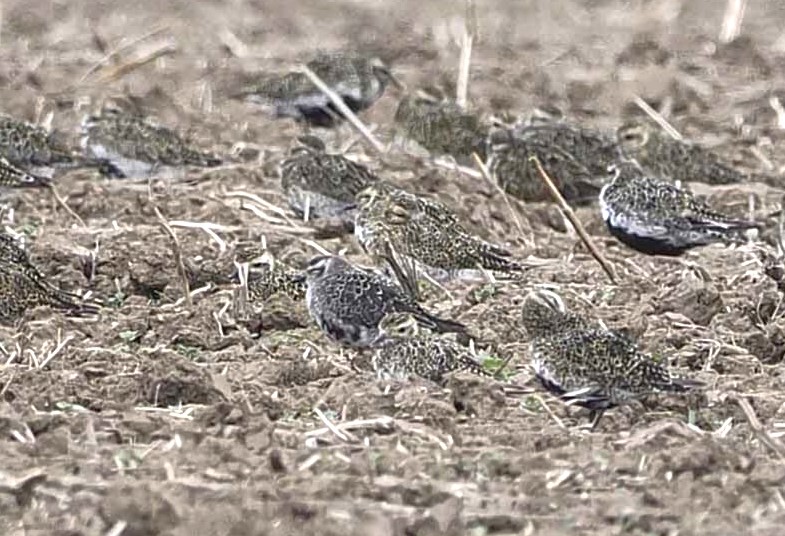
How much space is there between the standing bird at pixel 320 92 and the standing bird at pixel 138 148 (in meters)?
1.45

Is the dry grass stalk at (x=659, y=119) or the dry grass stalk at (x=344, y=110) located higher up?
the dry grass stalk at (x=344, y=110)

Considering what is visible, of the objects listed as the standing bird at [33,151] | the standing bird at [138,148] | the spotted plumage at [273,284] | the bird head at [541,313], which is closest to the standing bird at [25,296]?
the spotted plumage at [273,284]

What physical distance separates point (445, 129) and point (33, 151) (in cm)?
268

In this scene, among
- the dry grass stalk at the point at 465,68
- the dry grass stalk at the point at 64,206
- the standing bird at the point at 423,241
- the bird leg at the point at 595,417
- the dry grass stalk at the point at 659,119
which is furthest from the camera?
the dry grass stalk at the point at 465,68

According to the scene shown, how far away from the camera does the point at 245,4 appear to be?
21.2 m

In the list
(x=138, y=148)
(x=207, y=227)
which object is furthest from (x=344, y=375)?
(x=138, y=148)

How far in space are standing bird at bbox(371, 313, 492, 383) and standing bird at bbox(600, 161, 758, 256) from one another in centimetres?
251

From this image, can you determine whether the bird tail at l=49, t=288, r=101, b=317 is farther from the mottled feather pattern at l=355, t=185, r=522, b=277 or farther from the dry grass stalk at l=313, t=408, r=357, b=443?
the dry grass stalk at l=313, t=408, r=357, b=443

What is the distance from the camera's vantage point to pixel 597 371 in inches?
341

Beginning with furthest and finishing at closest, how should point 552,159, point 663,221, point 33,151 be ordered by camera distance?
1. point 552,159
2. point 33,151
3. point 663,221

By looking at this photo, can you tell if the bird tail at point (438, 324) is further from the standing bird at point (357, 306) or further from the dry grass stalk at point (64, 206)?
the dry grass stalk at point (64, 206)

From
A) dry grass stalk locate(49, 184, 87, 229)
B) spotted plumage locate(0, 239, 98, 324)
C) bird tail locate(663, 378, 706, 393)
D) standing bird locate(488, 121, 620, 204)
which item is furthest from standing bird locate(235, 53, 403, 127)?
bird tail locate(663, 378, 706, 393)

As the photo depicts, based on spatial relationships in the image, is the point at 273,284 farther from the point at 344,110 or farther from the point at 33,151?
the point at 344,110

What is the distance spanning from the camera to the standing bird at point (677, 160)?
13516mm
